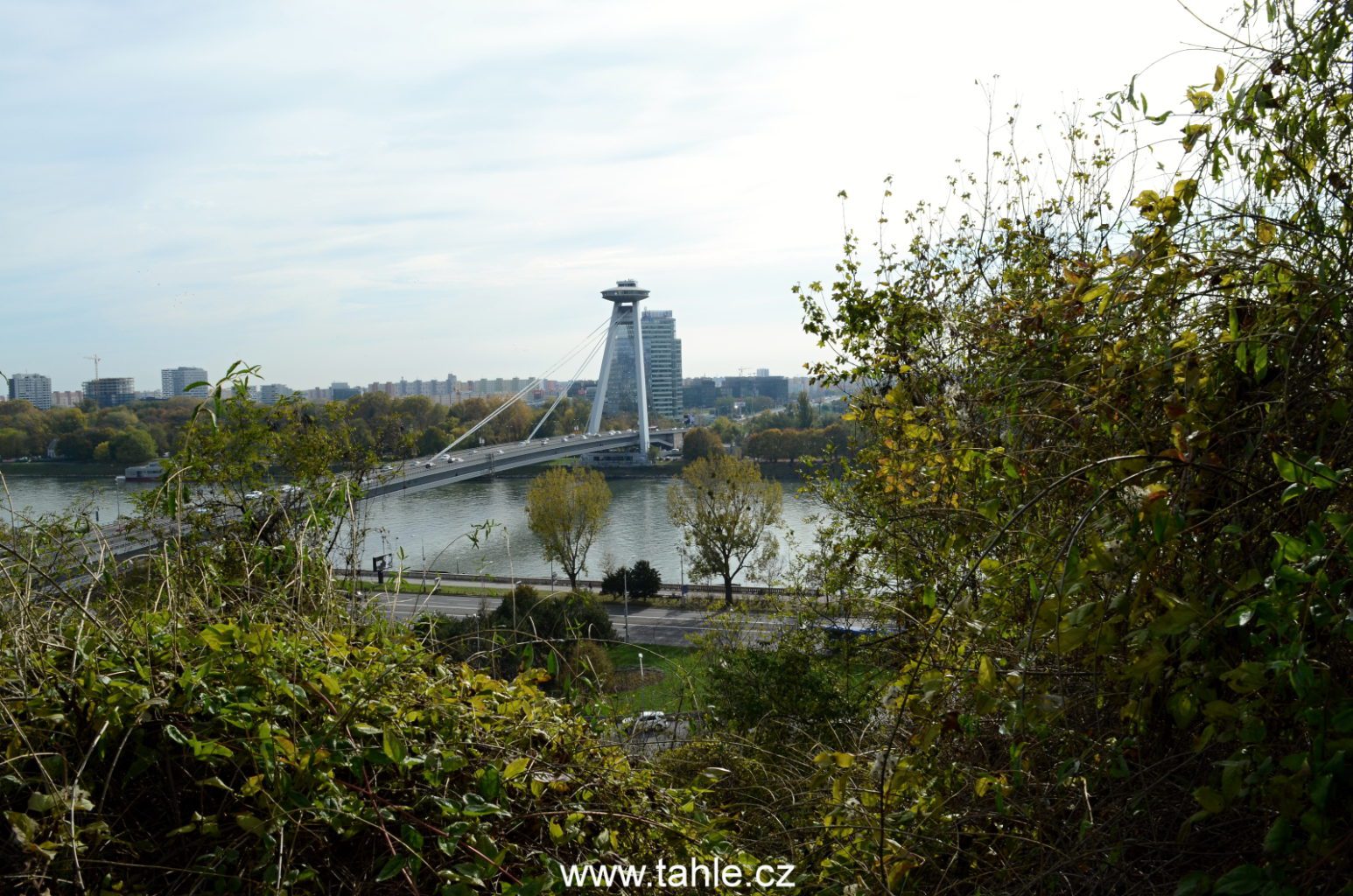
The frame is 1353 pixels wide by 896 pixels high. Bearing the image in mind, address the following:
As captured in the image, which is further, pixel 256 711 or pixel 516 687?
pixel 516 687

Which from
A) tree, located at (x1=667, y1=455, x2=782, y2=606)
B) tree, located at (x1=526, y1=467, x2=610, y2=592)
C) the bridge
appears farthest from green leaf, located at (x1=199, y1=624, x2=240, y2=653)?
tree, located at (x1=526, y1=467, x2=610, y2=592)

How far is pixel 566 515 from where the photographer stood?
1527cm

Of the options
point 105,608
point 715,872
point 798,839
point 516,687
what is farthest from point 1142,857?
Result: point 105,608

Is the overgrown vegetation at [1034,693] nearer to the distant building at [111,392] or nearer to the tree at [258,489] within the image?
the tree at [258,489]

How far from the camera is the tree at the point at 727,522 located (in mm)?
14328

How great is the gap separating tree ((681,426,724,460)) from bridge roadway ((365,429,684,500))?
144cm

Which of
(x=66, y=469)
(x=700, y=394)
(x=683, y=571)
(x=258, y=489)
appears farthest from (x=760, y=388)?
(x=258, y=489)

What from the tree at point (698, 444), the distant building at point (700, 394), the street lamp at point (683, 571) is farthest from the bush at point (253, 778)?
the distant building at point (700, 394)

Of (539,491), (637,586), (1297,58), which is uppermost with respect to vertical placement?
(1297,58)

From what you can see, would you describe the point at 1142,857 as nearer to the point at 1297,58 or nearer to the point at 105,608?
the point at 1297,58

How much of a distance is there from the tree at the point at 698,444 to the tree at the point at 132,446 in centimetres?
1517

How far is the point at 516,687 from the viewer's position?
4.41ft

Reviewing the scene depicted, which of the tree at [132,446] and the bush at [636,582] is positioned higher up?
the tree at [132,446]

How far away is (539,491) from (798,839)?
1410 centimetres
